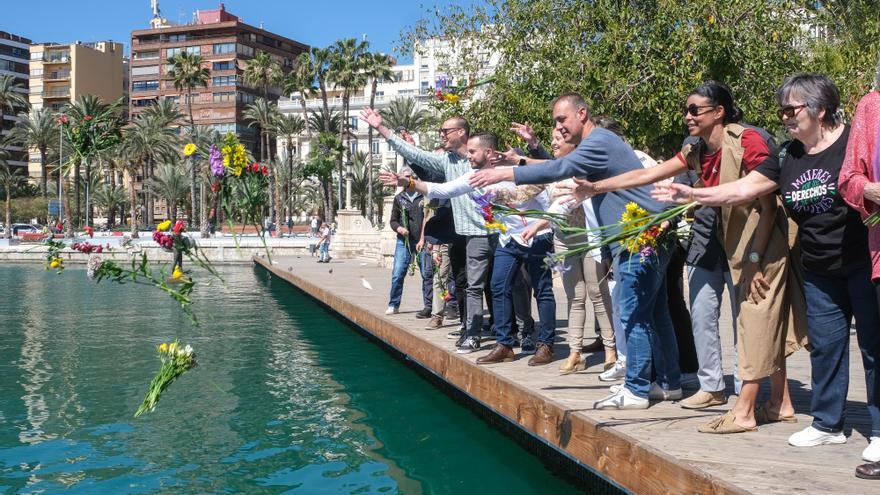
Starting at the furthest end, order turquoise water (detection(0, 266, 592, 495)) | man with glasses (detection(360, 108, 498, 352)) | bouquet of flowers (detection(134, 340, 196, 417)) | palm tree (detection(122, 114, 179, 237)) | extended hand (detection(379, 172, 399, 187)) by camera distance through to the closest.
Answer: palm tree (detection(122, 114, 179, 237))
man with glasses (detection(360, 108, 498, 352))
extended hand (detection(379, 172, 399, 187))
turquoise water (detection(0, 266, 592, 495))
bouquet of flowers (detection(134, 340, 196, 417))

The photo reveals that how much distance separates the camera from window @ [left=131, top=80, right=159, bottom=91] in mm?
126500

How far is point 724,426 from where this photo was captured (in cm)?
518

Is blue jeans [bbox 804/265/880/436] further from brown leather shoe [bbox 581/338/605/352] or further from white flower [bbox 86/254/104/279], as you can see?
brown leather shoe [bbox 581/338/605/352]

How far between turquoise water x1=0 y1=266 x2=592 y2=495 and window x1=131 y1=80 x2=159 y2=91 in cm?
11776

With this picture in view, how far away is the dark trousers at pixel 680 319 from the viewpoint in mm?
6895

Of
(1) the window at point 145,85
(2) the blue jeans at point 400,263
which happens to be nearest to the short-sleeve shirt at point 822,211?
(2) the blue jeans at point 400,263

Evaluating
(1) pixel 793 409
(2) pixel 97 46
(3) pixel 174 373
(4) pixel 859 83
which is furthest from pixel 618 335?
(2) pixel 97 46

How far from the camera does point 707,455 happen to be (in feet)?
15.4

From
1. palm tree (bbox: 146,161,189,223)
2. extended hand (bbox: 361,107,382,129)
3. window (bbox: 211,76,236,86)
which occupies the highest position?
window (bbox: 211,76,236,86)

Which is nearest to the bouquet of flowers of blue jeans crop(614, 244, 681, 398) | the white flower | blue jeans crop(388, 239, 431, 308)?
the white flower

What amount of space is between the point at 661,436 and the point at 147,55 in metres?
131

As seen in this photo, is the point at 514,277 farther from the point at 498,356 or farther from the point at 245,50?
the point at 245,50

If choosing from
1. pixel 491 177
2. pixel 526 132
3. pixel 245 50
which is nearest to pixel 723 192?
pixel 491 177

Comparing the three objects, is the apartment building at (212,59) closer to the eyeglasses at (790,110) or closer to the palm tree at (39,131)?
the palm tree at (39,131)
